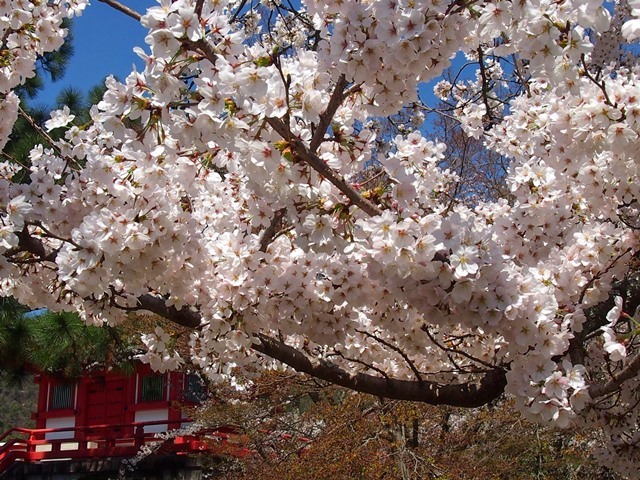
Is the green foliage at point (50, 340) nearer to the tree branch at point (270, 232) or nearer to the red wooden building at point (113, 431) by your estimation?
the red wooden building at point (113, 431)

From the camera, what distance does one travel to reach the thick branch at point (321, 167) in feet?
6.70

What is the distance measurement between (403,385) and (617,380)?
1.01 metres

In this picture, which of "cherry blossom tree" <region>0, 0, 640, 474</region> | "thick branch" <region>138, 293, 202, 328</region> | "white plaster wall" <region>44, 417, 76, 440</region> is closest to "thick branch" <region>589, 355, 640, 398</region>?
"cherry blossom tree" <region>0, 0, 640, 474</region>

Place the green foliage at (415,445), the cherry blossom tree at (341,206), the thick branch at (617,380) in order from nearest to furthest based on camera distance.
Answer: the cherry blossom tree at (341,206), the thick branch at (617,380), the green foliage at (415,445)

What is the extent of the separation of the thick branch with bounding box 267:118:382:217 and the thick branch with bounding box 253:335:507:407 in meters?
1.11

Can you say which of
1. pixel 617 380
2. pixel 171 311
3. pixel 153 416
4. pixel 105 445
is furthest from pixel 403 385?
pixel 153 416

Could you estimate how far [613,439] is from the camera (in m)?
3.54

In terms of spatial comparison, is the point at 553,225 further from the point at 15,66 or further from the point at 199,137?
the point at 15,66

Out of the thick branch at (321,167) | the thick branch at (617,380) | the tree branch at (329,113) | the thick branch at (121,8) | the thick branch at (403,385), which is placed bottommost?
the thick branch at (617,380)

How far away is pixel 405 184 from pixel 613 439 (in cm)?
220

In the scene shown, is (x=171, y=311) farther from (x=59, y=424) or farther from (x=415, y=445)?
(x=59, y=424)

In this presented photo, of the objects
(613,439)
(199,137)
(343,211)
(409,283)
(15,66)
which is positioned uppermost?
(15,66)

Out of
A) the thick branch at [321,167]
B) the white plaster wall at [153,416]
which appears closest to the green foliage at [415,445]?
the thick branch at [321,167]

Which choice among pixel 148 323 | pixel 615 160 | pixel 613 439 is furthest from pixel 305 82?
pixel 148 323
